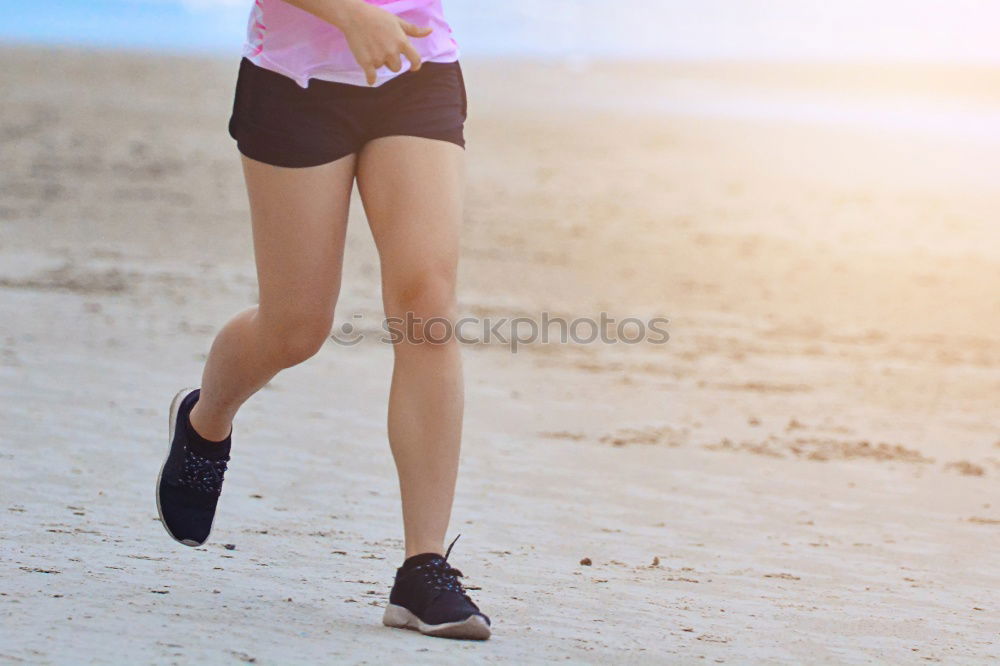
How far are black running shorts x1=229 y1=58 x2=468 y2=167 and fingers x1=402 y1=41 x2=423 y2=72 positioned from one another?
0.15 metres

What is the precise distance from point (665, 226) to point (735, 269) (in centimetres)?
186

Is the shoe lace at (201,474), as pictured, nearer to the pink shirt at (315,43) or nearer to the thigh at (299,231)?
the thigh at (299,231)

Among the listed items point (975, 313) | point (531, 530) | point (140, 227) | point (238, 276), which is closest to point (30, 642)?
point (531, 530)

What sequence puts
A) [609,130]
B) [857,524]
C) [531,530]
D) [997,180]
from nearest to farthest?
[531,530]
[857,524]
[997,180]
[609,130]

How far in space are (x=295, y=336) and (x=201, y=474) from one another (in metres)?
0.52

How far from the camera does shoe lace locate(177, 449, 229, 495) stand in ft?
10.9

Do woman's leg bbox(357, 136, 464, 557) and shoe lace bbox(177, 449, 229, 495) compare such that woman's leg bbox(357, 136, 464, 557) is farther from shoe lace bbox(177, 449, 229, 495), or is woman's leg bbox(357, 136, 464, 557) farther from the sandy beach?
shoe lace bbox(177, 449, 229, 495)

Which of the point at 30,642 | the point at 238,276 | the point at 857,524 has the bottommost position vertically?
the point at 30,642

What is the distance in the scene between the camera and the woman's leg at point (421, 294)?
9.32ft

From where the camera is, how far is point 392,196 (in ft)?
9.41

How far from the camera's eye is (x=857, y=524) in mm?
4457

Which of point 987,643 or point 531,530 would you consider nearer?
point 987,643

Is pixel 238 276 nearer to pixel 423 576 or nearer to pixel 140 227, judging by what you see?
pixel 140 227

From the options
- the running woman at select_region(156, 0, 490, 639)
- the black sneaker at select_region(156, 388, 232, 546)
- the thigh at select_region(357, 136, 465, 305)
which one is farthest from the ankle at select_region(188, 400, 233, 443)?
the thigh at select_region(357, 136, 465, 305)
